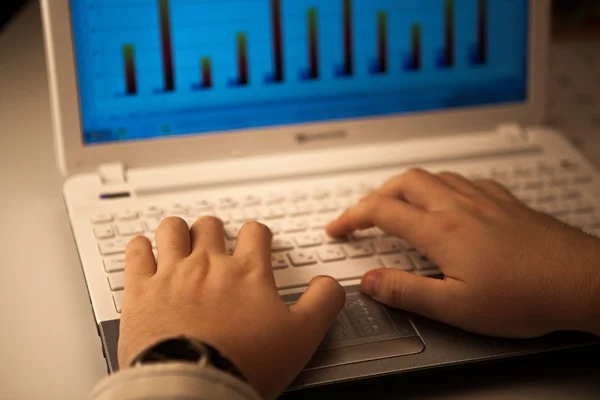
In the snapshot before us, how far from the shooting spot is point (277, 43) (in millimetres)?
797

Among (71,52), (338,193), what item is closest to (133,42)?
(71,52)

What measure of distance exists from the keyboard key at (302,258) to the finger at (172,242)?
0.34ft

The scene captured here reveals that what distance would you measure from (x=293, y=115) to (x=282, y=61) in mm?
63

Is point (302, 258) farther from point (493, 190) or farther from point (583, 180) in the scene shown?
point (583, 180)

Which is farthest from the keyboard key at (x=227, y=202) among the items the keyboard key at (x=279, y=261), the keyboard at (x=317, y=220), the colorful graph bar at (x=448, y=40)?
the colorful graph bar at (x=448, y=40)

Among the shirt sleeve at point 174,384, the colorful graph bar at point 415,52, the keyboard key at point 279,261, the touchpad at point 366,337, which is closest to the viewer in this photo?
the shirt sleeve at point 174,384

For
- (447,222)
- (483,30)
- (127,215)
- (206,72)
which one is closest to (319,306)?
(447,222)

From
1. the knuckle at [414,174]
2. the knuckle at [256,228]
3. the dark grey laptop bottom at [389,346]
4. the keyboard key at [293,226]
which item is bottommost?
the dark grey laptop bottom at [389,346]

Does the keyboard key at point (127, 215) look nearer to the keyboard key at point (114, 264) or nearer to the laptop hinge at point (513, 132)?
the keyboard key at point (114, 264)

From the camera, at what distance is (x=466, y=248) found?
1.88 feet

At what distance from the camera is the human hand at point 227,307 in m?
0.47

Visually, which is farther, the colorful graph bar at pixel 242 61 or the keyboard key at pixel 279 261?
the colorful graph bar at pixel 242 61

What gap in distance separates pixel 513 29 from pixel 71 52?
52cm

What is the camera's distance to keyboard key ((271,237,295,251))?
65 cm
